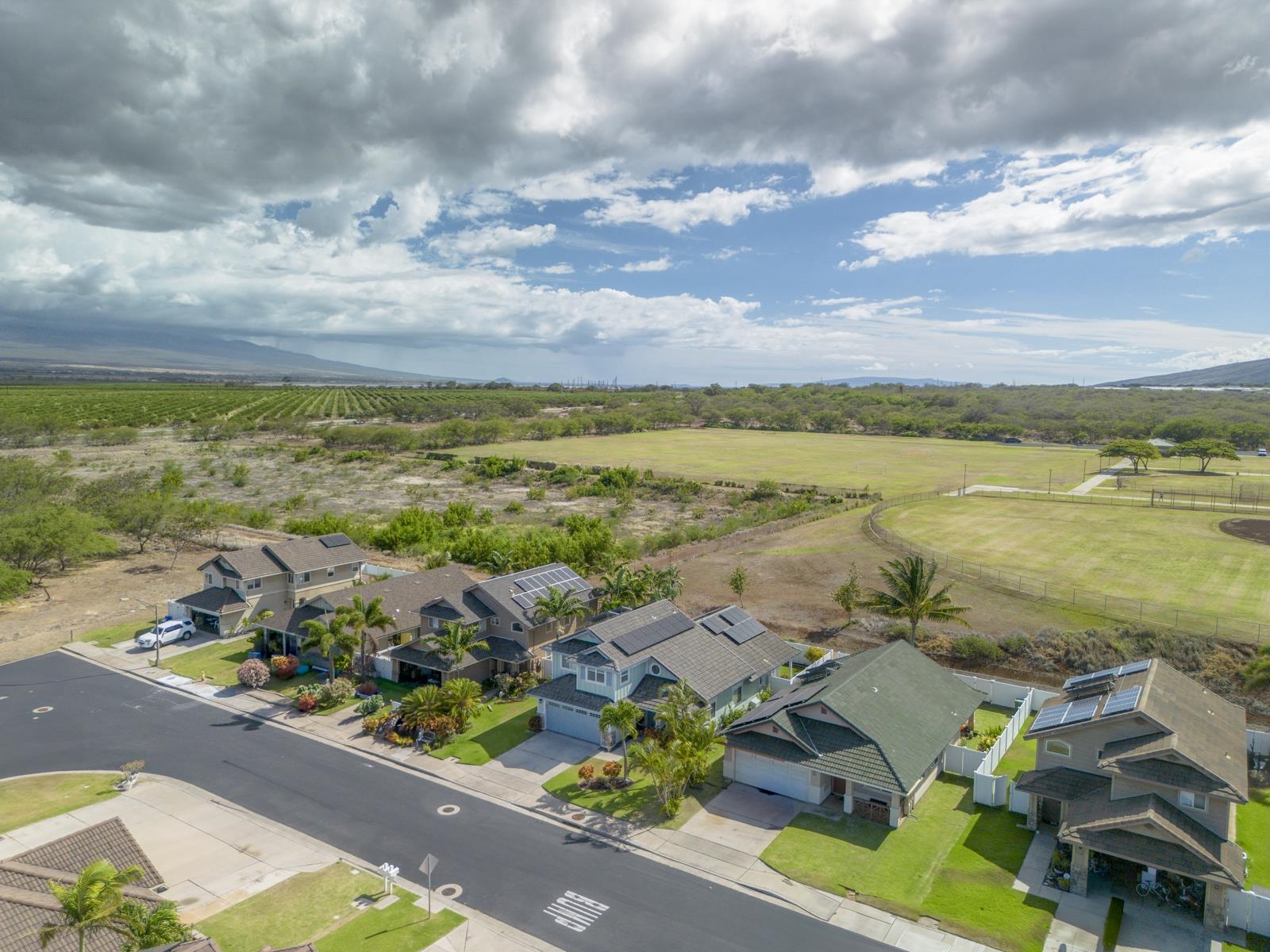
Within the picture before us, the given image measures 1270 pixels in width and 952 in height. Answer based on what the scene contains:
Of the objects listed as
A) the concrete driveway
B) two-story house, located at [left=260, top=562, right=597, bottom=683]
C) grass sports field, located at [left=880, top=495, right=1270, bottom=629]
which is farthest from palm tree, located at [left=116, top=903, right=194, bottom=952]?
grass sports field, located at [left=880, top=495, right=1270, bottom=629]

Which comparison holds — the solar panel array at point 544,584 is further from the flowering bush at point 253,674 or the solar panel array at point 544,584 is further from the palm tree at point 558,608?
the flowering bush at point 253,674

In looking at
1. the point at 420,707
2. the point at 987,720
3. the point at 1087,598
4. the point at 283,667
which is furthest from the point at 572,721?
the point at 1087,598

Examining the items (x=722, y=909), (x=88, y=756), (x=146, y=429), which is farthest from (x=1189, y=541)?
(x=146, y=429)

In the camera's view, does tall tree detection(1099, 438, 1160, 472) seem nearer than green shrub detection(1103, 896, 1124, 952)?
No

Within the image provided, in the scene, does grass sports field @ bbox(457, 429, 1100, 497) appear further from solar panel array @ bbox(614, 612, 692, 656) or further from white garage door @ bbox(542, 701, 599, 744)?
white garage door @ bbox(542, 701, 599, 744)

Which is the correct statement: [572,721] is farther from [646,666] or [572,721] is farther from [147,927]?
[147,927]

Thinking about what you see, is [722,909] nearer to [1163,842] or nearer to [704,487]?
[1163,842]
